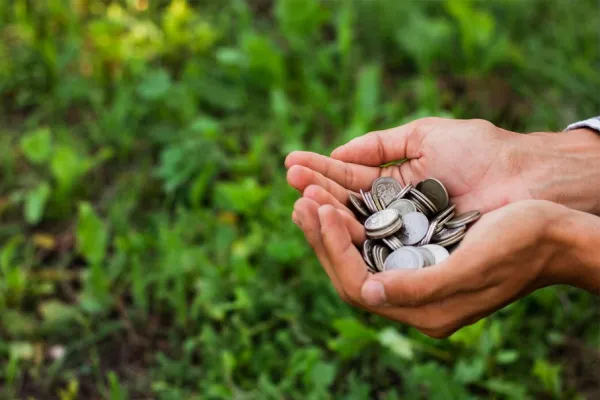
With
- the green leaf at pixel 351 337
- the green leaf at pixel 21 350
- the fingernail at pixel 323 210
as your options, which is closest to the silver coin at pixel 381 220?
the fingernail at pixel 323 210

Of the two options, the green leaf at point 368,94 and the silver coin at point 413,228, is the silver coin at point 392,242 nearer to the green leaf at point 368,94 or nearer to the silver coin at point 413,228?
the silver coin at point 413,228

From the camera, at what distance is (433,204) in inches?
94.2

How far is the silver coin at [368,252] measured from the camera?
2.22 metres

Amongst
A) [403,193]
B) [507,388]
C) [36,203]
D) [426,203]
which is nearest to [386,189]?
[403,193]

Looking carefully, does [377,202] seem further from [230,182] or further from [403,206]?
[230,182]

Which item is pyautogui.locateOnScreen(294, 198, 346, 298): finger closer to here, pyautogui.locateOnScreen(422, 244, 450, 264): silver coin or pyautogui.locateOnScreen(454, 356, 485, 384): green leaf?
pyautogui.locateOnScreen(422, 244, 450, 264): silver coin

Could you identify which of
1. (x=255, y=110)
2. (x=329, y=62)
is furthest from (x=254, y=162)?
(x=329, y=62)

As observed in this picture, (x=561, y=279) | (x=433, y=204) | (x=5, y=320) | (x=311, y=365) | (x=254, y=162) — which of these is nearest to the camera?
(x=561, y=279)

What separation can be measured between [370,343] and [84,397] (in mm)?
1232

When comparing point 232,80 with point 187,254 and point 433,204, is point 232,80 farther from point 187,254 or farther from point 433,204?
point 433,204

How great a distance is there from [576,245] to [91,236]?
2.12 m

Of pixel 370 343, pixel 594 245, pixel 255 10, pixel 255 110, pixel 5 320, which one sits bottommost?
pixel 370 343

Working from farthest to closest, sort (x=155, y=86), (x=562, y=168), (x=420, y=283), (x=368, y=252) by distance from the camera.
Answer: (x=155, y=86) → (x=562, y=168) → (x=368, y=252) → (x=420, y=283)

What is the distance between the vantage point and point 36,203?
3.51 metres
